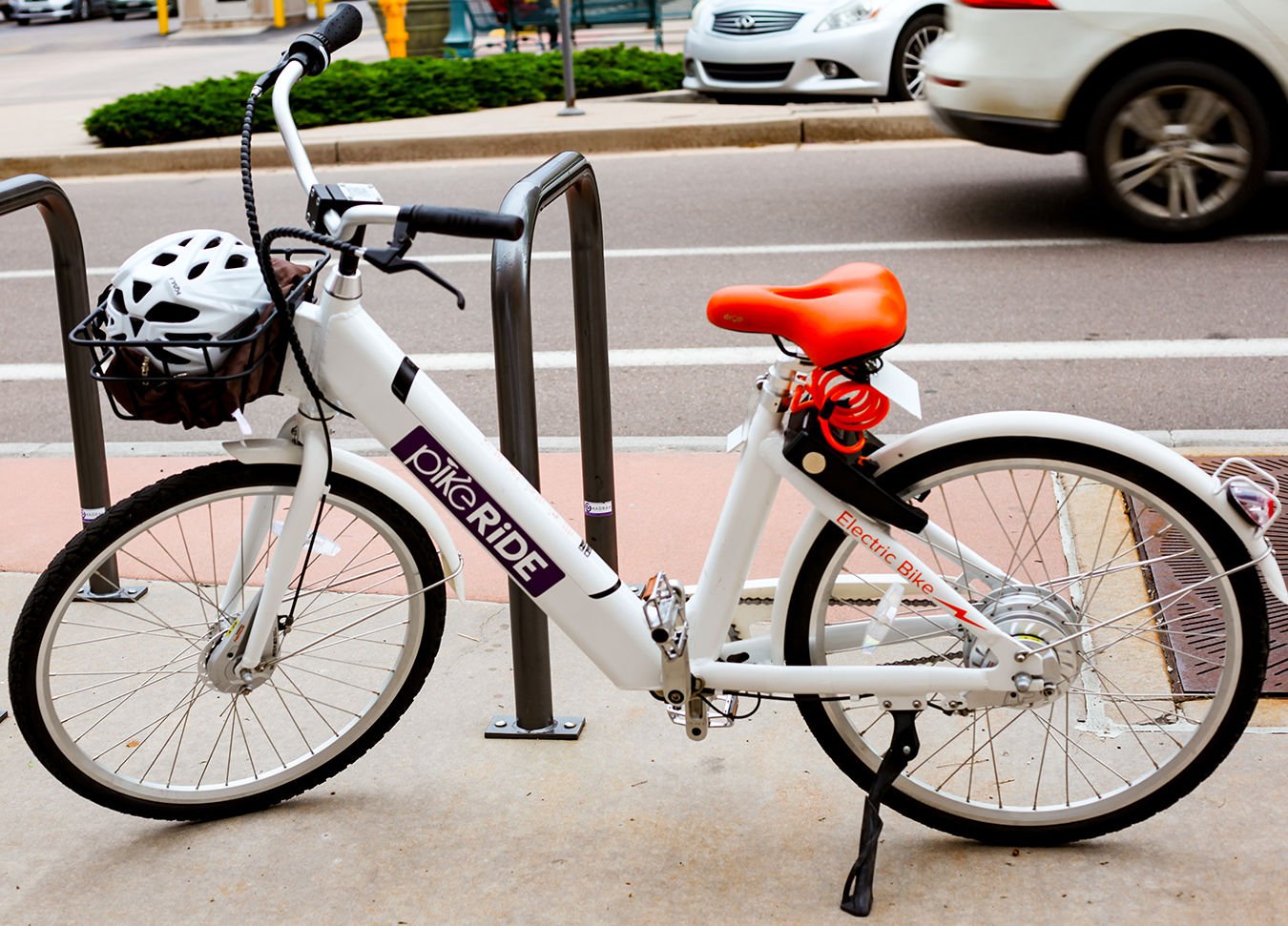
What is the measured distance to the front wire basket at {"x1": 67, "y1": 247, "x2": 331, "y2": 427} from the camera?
2516mm

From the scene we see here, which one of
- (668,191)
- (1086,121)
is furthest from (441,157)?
(1086,121)

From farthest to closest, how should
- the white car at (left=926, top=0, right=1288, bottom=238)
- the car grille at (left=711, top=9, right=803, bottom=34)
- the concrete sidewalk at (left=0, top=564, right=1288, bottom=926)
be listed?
the car grille at (left=711, top=9, right=803, bottom=34) → the white car at (left=926, top=0, right=1288, bottom=238) → the concrete sidewalk at (left=0, top=564, right=1288, bottom=926)

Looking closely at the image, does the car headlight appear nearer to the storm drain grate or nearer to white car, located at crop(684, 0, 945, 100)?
white car, located at crop(684, 0, 945, 100)

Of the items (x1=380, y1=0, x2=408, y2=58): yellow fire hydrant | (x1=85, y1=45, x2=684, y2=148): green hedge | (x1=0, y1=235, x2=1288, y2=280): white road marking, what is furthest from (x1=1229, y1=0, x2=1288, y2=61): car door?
(x1=380, y1=0, x2=408, y2=58): yellow fire hydrant

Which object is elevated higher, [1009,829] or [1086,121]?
[1086,121]

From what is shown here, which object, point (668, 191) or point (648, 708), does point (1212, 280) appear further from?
point (648, 708)

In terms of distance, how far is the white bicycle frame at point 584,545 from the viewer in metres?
2.67

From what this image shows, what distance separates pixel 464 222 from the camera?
2340mm

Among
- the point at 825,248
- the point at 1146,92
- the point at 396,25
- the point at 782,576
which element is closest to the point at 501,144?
Answer: the point at 825,248

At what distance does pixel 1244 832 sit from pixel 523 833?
1.39m

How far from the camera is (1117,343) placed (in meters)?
6.28

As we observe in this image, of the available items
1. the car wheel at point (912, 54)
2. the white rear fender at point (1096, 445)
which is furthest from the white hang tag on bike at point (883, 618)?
the car wheel at point (912, 54)

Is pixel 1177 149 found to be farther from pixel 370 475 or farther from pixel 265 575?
pixel 265 575

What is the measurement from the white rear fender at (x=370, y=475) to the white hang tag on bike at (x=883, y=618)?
0.79 m
